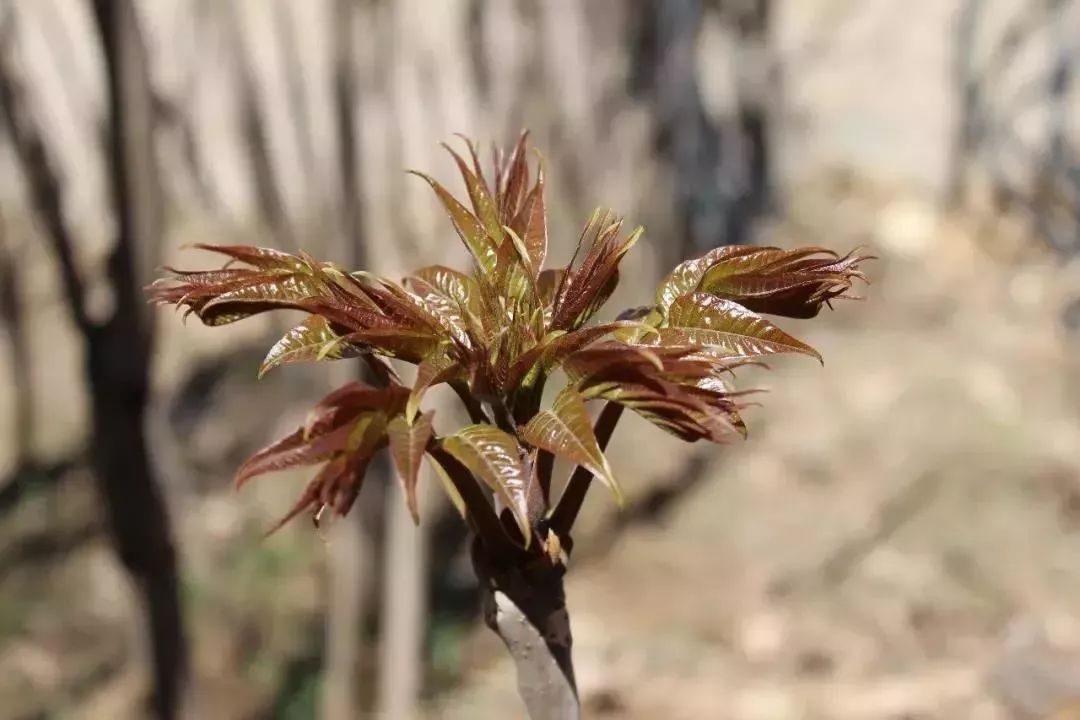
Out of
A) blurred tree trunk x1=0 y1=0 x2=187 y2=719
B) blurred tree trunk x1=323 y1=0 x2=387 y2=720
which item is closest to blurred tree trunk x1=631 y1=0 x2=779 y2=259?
blurred tree trunk x1=323 y1=0 x2=387 y2=720

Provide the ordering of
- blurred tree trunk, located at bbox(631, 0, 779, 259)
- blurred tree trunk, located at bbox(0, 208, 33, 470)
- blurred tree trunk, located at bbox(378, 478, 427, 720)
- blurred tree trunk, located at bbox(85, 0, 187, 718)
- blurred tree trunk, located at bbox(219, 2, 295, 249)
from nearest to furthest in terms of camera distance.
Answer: blurred tree trunk, located at bbox(85, 0, 187, 718) → blurred tree trunk, located at bbox(378, 478, 427, 720) → blurred tree trunk, located at bbox(0, 208, 33, 470) → blurred tree trunk, located at bbox(219, 2, 295, 249) → blurred tree trunk, located at bbox(631, 0, 779, 259)

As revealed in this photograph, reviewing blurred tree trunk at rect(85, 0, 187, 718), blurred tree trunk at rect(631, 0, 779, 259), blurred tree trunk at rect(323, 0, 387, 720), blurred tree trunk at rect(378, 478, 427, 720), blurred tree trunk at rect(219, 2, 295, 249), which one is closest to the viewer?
blurred tree trunk at rect(85, 0, 187, 718)

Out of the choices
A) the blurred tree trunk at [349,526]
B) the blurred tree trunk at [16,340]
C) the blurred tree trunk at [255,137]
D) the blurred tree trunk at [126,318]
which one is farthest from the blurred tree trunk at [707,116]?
the blurred tree trunk at [126,318]

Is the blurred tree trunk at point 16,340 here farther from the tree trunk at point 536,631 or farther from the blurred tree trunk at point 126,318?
the tree trunk at point 536,631

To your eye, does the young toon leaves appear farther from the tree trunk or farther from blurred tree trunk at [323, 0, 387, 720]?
blurred tree trunk at [323, 0, 387, 720]

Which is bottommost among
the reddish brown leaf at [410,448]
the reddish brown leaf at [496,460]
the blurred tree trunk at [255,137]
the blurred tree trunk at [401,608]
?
the blurred tree trunk at [401,608]

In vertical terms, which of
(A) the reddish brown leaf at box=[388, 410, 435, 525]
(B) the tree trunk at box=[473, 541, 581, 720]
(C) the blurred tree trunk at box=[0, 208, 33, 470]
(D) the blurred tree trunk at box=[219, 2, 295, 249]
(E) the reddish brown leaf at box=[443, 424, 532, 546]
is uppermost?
(D) the blurred tree trunk at box=[219, 2, 295, 249]
